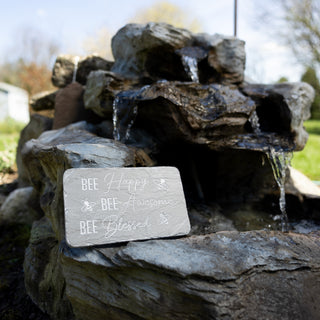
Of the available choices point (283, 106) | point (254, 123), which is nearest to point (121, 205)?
point (254, 123)

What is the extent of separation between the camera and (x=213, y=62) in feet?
11.9

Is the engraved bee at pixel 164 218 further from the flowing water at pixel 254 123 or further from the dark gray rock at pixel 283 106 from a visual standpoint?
the dark gray rock at pixel 283 106

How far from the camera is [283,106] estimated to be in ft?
11.2

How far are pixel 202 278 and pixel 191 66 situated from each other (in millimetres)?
2512

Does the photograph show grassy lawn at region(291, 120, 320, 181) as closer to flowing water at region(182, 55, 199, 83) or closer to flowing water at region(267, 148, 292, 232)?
flowing water at region(267, 148, 292, 232)

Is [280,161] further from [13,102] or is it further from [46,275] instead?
[13,102]

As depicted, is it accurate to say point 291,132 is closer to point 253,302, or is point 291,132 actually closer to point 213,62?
point 213,62

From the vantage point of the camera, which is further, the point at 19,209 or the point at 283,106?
the point at 19,209

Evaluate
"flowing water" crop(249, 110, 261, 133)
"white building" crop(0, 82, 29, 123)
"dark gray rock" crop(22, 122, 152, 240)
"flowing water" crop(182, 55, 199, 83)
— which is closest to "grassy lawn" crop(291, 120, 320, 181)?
"flowing water" crop(249, 110, 261, 133)

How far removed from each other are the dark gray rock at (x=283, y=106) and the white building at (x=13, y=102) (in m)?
19.4

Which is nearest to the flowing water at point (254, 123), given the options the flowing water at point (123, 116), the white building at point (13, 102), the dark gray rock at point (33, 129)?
the flowing water at point (123, 116)

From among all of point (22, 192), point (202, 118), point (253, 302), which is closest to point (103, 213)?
point (253, 302)

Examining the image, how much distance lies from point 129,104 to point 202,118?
0.72 metres

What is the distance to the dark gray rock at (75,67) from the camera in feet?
14.4
